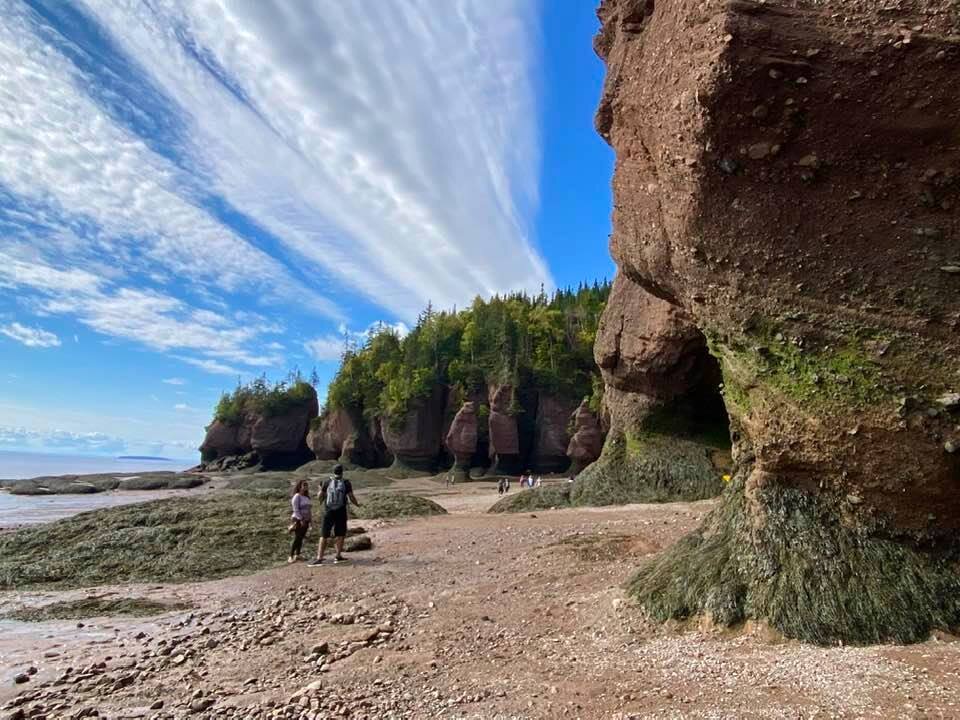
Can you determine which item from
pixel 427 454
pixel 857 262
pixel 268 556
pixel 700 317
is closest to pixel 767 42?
pixel 857 262

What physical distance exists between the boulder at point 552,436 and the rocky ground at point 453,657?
133ft

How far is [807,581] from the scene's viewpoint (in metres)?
6.62

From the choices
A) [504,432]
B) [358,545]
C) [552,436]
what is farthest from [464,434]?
[358,545]

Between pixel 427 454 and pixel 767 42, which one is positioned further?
pixel 427 454

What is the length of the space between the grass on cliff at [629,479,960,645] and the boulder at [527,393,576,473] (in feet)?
146

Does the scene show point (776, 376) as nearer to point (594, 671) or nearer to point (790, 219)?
point (790, 219)

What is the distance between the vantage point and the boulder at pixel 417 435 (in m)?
57.4

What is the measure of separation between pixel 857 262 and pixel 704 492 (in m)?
14.3

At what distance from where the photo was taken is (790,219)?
7.21 meters

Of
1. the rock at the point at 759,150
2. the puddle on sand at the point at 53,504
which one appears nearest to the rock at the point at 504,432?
the puddle on sand at the point at 53,504

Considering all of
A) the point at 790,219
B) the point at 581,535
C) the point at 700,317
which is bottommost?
the point at 581,535

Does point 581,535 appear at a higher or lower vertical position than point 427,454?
lower

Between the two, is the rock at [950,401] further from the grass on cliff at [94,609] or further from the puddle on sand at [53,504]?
the puddle on sand at [53,504]

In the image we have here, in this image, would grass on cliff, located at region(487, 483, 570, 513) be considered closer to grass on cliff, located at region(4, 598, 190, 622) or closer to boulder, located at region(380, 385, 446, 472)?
grass on cliff, located at region(4, 598, 190, 622)
